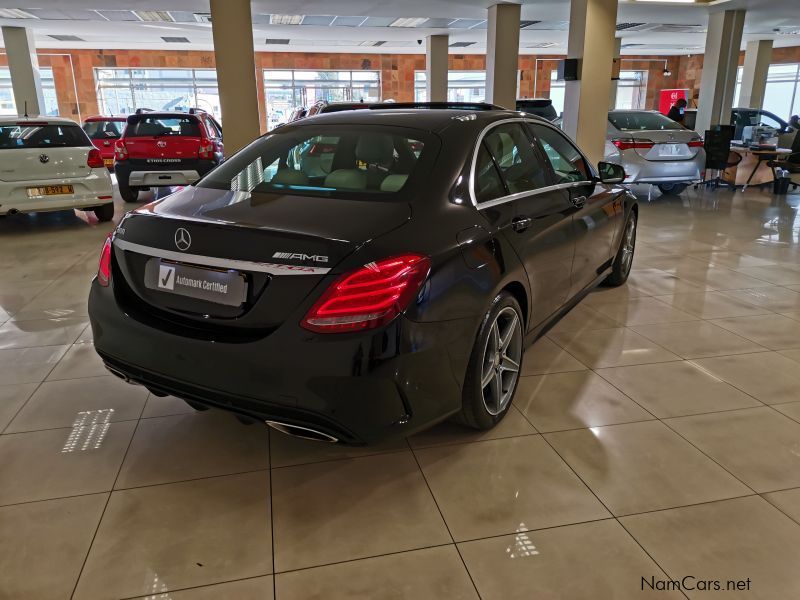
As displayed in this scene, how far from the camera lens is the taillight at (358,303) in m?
1.85

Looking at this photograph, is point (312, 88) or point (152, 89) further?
point (312, 88)

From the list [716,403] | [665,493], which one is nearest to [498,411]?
[665,493]

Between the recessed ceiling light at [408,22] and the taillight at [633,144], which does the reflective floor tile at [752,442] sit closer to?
the taillight at [633,144]

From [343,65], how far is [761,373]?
70.5ft

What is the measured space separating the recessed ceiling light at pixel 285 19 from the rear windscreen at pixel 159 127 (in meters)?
5.10

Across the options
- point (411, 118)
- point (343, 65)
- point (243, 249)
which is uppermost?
point (343, 65)

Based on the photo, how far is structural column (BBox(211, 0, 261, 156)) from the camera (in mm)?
8086

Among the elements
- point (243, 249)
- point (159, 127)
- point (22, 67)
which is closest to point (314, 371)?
point (243, 249)

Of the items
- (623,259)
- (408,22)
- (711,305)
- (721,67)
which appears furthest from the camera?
(408,22)

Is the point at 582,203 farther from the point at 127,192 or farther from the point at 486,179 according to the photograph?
the point at 127,192

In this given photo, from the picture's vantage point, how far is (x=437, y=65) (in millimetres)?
16109

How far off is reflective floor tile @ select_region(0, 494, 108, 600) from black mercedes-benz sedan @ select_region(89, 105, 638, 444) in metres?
0.47

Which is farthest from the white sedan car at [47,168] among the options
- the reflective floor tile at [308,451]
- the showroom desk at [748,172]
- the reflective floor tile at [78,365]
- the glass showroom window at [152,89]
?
the glass showroom window at [152,89]

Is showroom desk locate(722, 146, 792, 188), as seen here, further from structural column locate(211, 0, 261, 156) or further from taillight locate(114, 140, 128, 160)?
taillight locate(114, 140, 128, 160)
